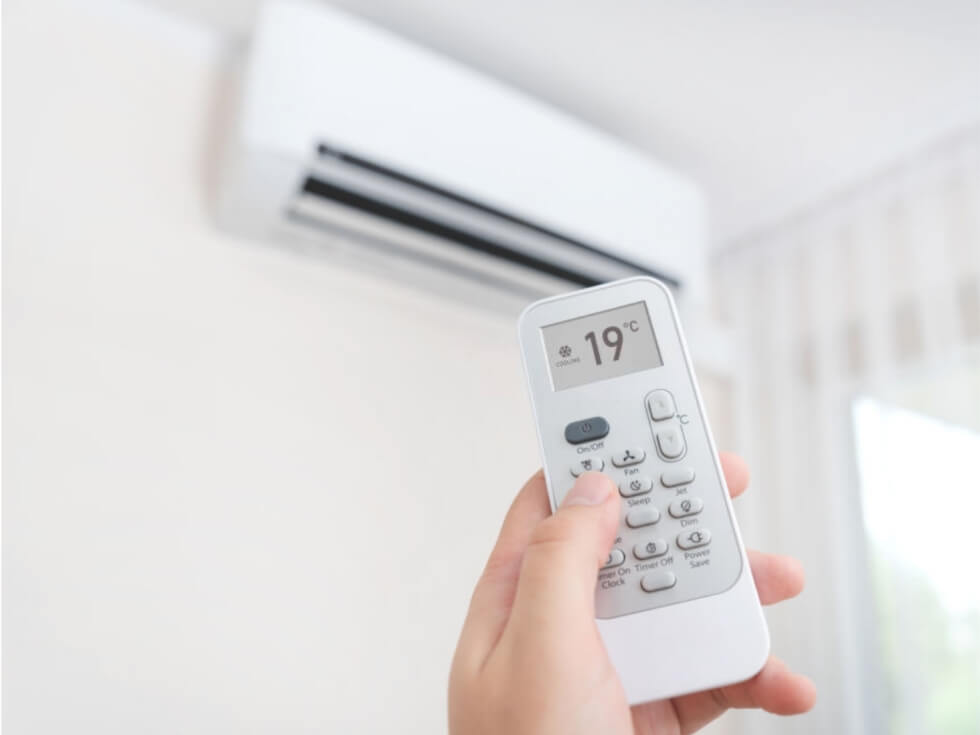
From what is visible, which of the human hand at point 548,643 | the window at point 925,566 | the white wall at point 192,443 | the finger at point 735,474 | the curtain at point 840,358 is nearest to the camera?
the human hand at point 548,643

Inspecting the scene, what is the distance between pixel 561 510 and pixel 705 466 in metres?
0.11

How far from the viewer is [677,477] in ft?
1.77

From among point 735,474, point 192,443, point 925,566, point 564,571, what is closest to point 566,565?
point 564,571

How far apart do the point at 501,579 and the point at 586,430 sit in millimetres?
124

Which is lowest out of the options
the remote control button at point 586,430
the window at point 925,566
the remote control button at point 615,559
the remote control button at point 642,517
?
the window at point 925,566

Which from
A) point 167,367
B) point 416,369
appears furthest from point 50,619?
point 416,369

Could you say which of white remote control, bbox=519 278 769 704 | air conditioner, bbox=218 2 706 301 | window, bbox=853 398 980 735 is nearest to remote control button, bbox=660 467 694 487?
white remote control, bbox=519 278 769 704

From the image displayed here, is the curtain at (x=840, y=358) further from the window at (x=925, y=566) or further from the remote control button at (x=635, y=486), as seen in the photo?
the remote control button at (x=635, y=486)

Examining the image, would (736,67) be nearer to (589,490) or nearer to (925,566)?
(925,566)

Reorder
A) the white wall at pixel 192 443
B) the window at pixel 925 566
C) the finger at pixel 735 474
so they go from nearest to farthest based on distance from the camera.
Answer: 1. the finger at pixel 735 474
2. the white wall at pixel 192 443
3. the window at pixel 925 566

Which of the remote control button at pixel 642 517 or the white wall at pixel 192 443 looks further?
the white wall at pixel 192 443

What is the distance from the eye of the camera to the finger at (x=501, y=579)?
18.0 inches

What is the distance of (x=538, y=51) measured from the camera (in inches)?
45.4

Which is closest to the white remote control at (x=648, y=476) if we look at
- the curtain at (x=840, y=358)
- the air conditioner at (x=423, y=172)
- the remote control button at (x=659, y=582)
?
the remote control button at (x=659, y=582)
